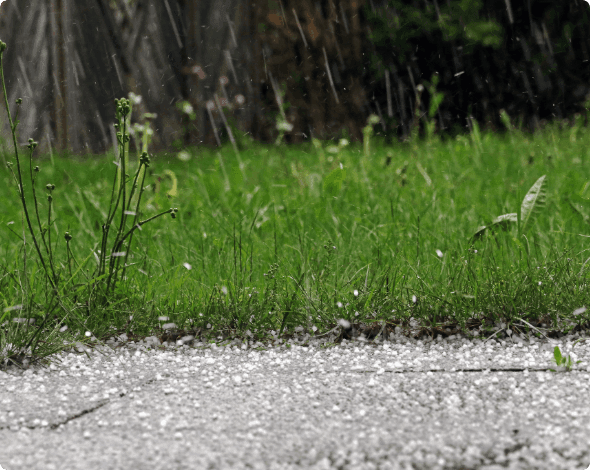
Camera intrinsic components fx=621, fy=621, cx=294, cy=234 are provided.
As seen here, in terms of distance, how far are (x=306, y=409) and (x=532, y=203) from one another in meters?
1.43

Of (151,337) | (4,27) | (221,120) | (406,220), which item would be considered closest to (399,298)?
(151,337)

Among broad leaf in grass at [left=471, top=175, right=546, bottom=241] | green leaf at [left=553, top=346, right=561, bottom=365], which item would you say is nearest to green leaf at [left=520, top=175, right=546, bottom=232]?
broad leaf in grass at [left=471, top=175, right=546, bottom=241]

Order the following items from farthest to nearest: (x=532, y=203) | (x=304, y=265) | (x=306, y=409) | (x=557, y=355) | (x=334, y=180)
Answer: (x=334, y=180)
(x=532, y=203)
(x=304, y=265)
(x=557, y=355)
(x=306, y=409)

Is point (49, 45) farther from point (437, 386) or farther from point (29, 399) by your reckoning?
point (437, 386)

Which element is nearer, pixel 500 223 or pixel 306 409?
pixel 306 409

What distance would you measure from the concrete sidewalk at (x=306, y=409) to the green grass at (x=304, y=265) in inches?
4.4

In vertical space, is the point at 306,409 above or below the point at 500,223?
above

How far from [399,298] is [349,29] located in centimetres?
523

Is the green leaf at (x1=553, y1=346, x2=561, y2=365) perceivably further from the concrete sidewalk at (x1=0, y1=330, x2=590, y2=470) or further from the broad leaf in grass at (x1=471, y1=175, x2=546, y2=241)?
the broad leaf in grass at (x1=471, y1=175, x2=546, y2=241)

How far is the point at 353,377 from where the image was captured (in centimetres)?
150

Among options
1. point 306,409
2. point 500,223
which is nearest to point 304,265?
point 306,409

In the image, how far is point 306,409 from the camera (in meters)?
1.31

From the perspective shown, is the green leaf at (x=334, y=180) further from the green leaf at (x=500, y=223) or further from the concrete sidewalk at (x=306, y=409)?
the concrete sidewalk at (x=306, y=409)

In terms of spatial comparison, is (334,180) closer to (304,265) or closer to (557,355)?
(304,265)
